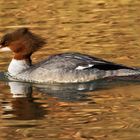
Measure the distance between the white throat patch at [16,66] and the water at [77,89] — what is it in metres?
0.35

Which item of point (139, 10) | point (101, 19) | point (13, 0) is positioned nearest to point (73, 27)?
point (101, 19)

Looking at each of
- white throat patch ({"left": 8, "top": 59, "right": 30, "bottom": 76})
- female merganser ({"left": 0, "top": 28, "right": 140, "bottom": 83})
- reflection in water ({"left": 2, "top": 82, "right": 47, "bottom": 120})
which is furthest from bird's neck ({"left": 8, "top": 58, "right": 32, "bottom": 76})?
reflection in water ({"left": 2, "top": 82, "right": 47, "bottom": 120})

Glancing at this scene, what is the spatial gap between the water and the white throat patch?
0.35 meters

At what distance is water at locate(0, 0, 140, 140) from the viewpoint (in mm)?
10977

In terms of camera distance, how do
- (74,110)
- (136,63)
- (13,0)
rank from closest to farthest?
1. (74,110)
2. (136,63)
3. (13,0)

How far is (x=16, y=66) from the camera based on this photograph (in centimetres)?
1537

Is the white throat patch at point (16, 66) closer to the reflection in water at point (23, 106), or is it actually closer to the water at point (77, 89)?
the water at point (77, 89)

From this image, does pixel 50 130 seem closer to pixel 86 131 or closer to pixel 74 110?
pixel 86 131

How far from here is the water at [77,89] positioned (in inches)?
432

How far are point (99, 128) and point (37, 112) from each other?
145cm

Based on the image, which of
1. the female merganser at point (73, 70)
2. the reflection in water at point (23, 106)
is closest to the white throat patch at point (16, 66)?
the female merganser at point (73, 70)

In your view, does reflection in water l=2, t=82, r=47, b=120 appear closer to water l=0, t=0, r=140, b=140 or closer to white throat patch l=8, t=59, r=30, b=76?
water l=0, t=0, r=140, b=140

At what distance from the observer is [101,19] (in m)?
21.0

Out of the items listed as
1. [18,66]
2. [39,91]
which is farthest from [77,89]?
[18,66]
